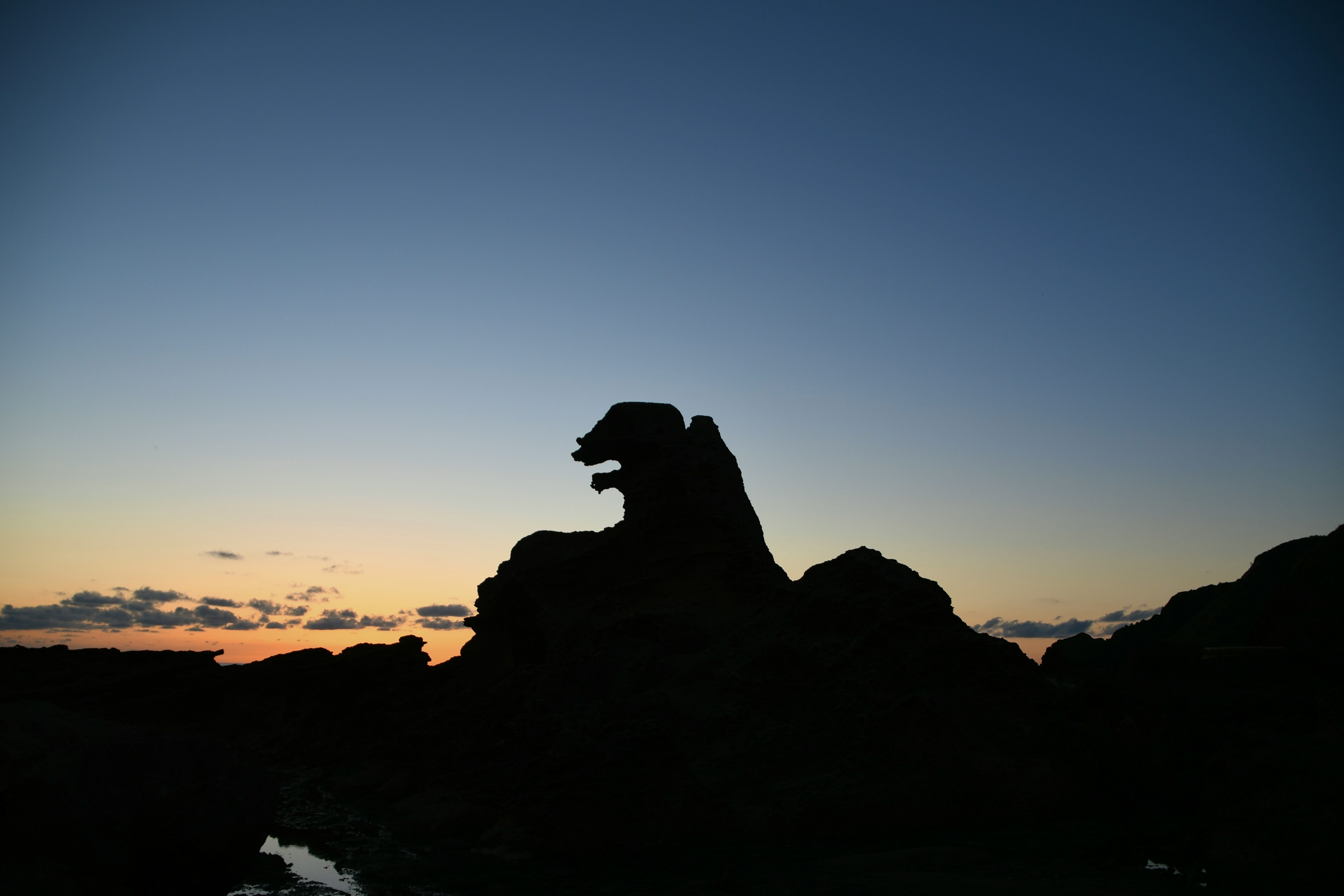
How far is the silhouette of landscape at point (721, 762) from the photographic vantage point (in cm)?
547

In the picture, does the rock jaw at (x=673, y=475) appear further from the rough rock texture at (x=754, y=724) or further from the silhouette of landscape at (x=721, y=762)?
the rough rock texture at (x=754, y=724)

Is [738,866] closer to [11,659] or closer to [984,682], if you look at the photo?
[984,682]

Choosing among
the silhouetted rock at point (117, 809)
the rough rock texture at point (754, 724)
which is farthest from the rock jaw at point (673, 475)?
the silhouetted rock at point (117, 809)

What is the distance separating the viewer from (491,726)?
9.62 meters

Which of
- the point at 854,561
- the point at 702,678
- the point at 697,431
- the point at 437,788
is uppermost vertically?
the point at 697,431

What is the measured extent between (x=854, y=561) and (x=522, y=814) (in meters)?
5.23

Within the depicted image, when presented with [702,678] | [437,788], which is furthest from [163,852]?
[702,678]

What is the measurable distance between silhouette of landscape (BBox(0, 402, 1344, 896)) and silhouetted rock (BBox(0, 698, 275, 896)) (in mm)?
17

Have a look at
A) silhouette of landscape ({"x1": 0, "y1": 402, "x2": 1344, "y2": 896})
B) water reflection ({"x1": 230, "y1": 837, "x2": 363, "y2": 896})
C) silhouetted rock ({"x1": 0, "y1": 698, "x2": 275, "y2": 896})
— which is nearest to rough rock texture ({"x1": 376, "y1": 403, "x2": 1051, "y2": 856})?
silhouette of landscape ({"x1": 0, "y1": 402, "x2": 1344, "y2": 896})

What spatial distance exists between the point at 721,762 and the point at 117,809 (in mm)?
5364

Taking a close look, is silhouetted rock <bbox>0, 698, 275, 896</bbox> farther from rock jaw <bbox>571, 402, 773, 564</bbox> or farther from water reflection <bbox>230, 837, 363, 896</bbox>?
rock jaw <bbox>571, 402, 773, 564</bbox>

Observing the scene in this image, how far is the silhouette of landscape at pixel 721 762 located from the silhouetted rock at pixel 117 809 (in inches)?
0.7

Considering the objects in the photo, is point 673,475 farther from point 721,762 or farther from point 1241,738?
point 1241,738

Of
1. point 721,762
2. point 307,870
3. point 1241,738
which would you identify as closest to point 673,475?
point 721,762
